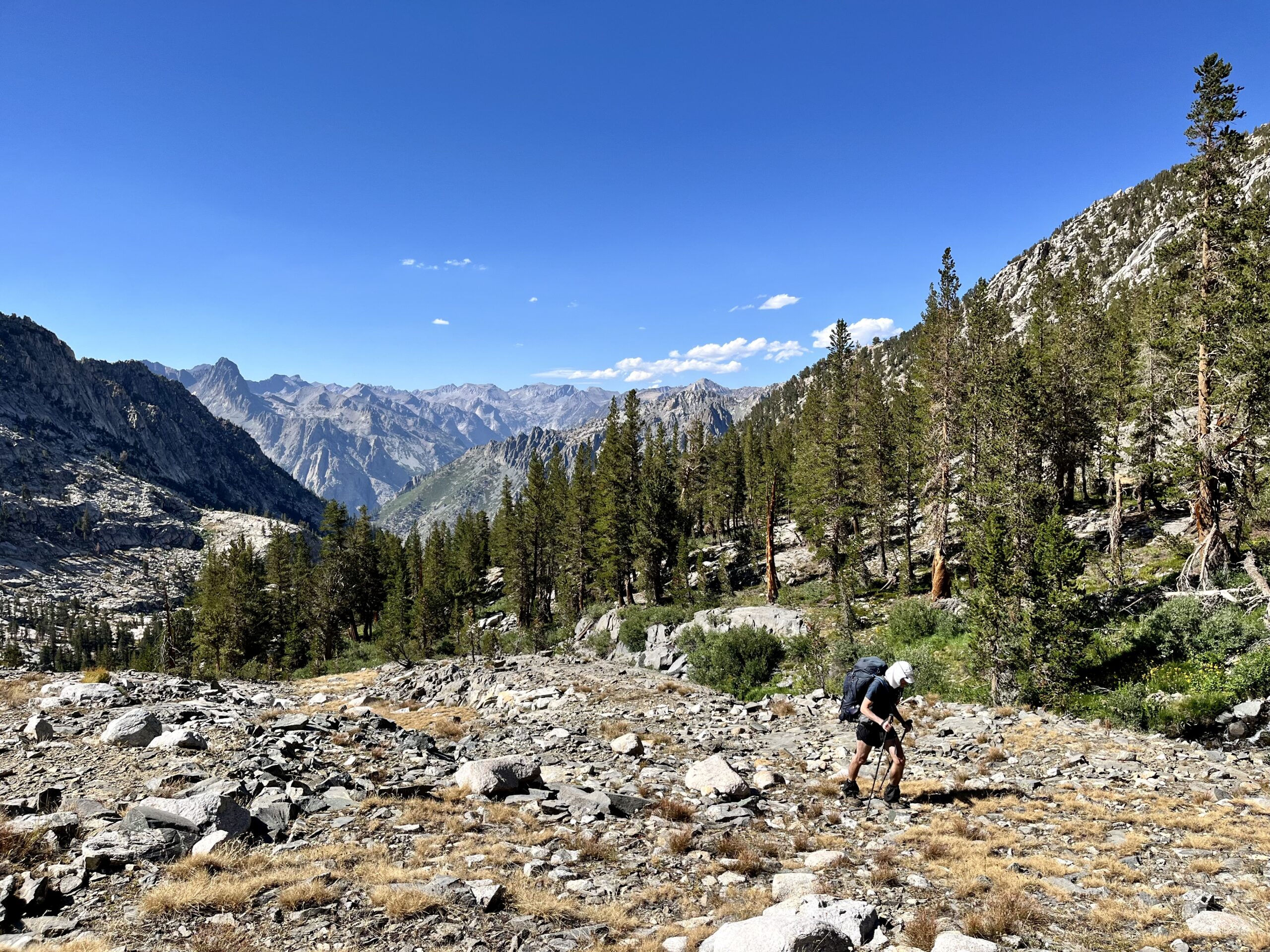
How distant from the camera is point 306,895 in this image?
6.10m

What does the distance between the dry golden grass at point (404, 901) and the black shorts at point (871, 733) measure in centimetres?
732

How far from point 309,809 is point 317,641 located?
60.5 meters

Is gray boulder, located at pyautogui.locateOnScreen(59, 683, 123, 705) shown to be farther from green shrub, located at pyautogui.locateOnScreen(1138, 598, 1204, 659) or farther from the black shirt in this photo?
green shrub, located at pyautogui.locateOnScreen(1138, 598, 1204, 659)

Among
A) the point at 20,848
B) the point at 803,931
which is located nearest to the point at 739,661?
the point at 803,931

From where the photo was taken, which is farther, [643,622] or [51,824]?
[643,622]

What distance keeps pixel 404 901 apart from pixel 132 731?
33.8ft

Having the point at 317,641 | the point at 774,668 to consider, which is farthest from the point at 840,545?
the point at 317,641

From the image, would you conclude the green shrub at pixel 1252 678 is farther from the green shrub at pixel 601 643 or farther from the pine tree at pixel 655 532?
the pine tree at pixel 655 532

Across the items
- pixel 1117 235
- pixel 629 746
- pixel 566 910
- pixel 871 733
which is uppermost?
pixel 1117 235

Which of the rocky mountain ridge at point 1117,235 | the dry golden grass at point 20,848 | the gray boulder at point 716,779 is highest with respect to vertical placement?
the rocky mountain ridge at point 1117,235

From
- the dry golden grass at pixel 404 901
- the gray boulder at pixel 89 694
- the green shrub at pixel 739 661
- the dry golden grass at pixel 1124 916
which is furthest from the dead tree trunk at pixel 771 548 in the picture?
the dry golden grass at pixel 404 901

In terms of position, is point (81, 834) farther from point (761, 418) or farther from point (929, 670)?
point (761, 418)

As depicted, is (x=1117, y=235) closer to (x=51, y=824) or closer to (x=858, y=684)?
(x=858, y=684)

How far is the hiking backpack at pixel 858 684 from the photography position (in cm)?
1036
